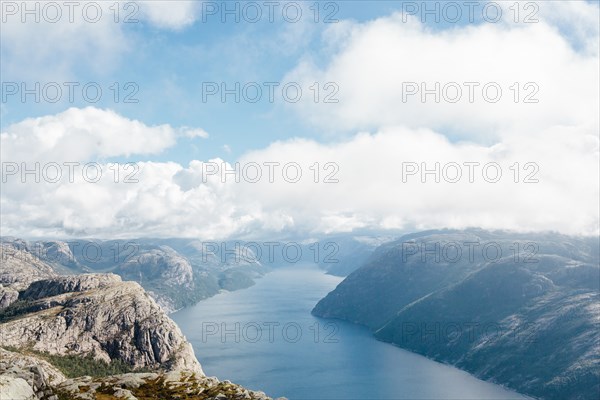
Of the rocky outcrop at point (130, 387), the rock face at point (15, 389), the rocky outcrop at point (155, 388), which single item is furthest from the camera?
the rocky outcrop at point (155, 388)

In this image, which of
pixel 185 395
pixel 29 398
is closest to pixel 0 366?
pixel 29 398

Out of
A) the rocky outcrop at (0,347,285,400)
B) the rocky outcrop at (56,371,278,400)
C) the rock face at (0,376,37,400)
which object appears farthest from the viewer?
the rocky outcrop at (56,371,278,400)

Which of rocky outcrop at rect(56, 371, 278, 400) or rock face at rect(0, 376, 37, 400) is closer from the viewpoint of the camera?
rock face at rect(0, 376, 37, 400)

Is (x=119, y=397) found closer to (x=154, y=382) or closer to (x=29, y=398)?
(x=154, y=382)

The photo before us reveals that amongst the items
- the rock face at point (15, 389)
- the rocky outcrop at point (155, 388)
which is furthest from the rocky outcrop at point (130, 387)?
the rock face at point (15, 389)

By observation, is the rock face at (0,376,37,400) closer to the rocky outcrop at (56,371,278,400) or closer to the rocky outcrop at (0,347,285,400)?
the rocky outcrop at (0,347,285,400)

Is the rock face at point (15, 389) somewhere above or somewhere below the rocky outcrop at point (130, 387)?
above

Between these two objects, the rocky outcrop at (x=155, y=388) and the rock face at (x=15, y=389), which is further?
the rocky outcrop at (x=155, y=388)

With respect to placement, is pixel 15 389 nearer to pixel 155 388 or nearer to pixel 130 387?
pixel 130 387

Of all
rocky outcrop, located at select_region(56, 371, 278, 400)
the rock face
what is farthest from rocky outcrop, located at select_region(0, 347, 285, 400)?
the rock face

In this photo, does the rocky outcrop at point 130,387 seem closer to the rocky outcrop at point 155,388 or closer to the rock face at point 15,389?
the rocky outcrop at point 155,388

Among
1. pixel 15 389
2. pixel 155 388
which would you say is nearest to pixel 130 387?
pixel 155 388
